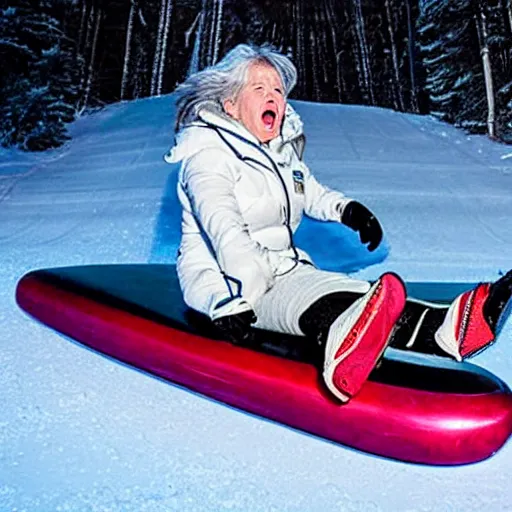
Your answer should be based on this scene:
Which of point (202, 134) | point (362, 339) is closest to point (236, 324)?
point (362, 339)

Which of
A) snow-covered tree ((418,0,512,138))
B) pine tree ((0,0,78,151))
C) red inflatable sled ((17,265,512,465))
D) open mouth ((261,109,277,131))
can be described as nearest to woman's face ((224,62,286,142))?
open mouth ((261,109,277,131))

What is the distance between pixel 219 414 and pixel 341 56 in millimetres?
7681

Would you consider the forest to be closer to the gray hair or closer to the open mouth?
the gray hair

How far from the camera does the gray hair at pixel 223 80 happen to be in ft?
5.41

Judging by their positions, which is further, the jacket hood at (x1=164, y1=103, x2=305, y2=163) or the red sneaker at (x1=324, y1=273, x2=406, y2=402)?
the jacket hood at (x1=164, y1=103, x2=305, y2=163)

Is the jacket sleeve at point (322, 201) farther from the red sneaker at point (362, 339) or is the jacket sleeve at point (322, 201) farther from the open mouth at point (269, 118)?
the red sneaker at point (362, 339)

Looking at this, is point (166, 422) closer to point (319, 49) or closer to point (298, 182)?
point (298, 182)

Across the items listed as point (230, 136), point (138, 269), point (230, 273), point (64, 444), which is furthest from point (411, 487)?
point (138, 269)

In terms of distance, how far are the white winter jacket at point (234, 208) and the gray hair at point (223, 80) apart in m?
0.08

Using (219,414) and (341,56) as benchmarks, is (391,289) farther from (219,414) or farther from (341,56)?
(341,56)

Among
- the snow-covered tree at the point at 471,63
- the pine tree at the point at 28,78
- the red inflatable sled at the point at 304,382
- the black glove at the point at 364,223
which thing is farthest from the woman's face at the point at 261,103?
the snow-covered tree at the point at 471,63

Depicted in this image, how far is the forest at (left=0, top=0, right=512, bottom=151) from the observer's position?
23.6ft

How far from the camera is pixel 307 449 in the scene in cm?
120

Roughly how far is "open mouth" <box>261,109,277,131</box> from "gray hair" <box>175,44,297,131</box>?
10 cm
